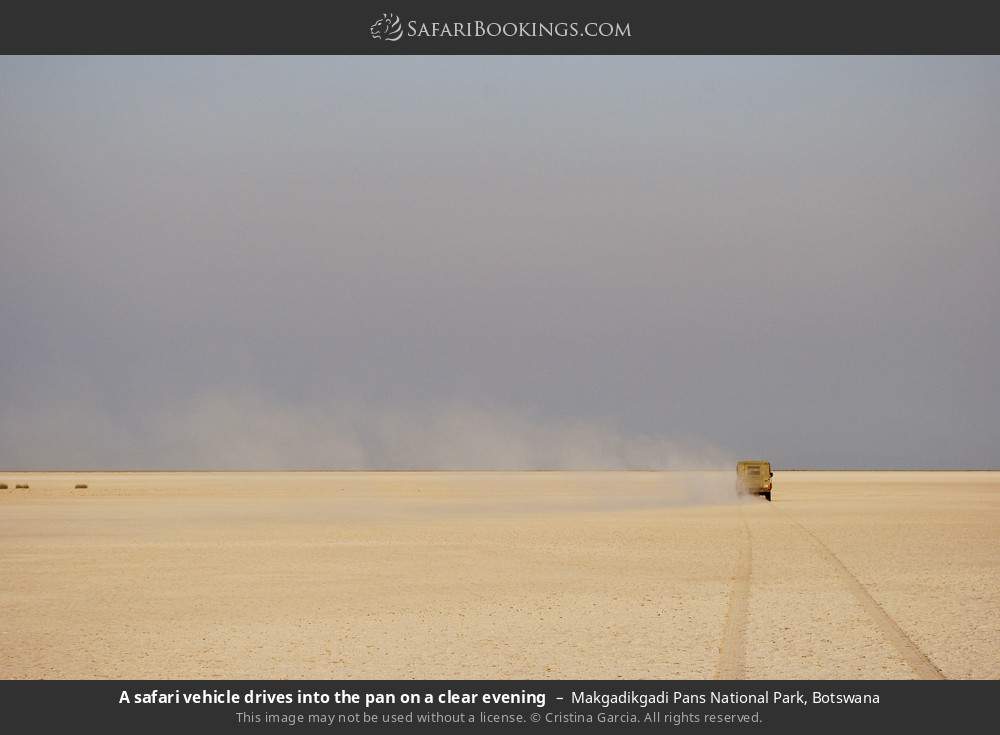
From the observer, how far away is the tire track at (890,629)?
39.5 feet

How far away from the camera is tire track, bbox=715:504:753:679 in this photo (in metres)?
12.0

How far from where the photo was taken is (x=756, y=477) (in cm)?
6619

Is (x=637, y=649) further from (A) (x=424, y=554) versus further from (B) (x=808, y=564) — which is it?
(A) (x=424, y=554)

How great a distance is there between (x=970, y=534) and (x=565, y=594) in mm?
21948

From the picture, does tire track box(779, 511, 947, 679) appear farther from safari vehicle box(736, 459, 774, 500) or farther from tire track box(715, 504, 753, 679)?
safari vehicle box(736, 459, 774, 500)

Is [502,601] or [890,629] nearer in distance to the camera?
[890,629]

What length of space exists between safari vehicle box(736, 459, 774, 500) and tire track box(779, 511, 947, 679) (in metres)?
40.8

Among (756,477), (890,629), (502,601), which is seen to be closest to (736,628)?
(890,629)

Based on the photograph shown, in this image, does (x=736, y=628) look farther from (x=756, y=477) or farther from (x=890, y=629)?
(x=756, y=477)

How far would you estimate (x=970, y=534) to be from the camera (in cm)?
3525

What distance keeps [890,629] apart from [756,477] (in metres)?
52.5

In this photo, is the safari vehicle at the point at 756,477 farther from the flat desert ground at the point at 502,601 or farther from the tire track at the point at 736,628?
the tire track at the point at 736,628
